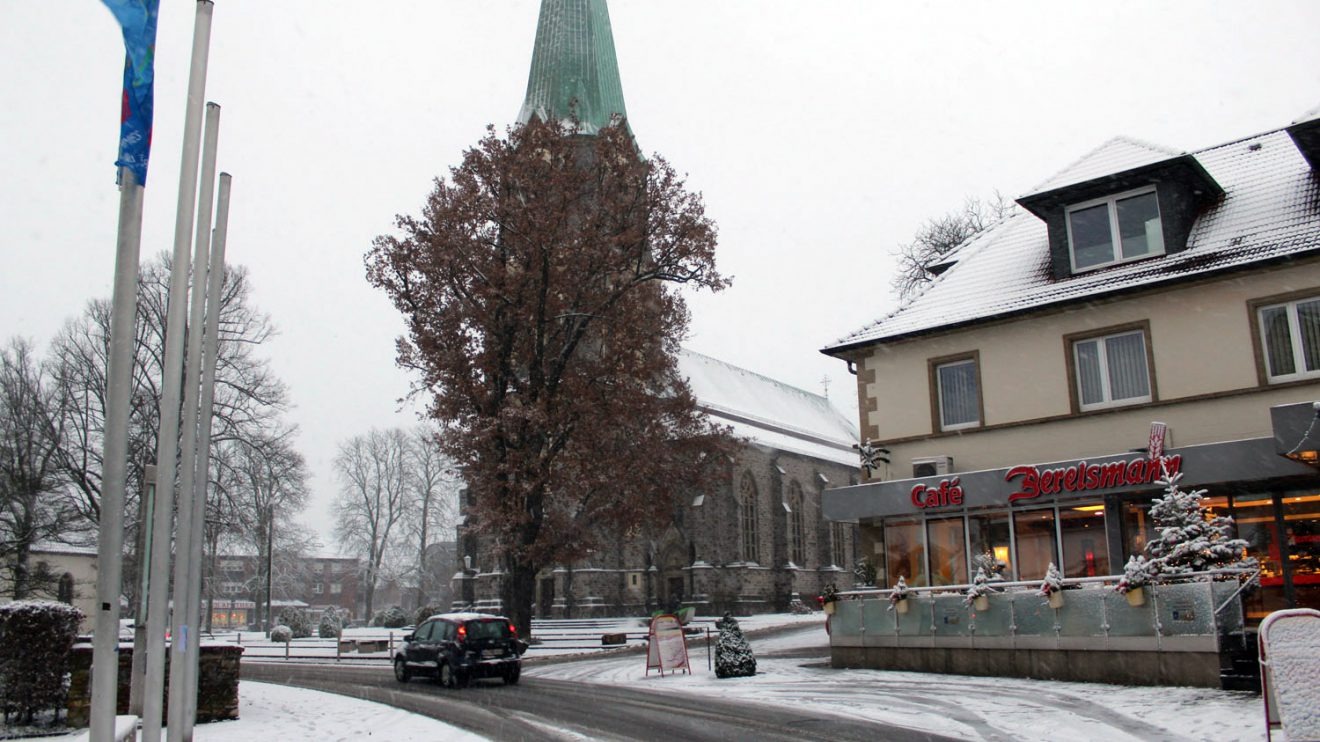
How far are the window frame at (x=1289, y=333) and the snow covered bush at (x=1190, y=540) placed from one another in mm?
2791

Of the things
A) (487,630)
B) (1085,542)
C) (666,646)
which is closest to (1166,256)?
(1085,542)

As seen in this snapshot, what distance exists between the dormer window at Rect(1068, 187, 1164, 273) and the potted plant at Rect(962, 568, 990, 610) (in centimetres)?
630

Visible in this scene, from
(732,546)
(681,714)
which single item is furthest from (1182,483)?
(732,546)

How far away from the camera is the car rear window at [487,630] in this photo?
67.2 feet

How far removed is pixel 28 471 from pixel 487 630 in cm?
2447

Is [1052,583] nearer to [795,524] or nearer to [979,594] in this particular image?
[979,594]

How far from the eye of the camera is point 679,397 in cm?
3177

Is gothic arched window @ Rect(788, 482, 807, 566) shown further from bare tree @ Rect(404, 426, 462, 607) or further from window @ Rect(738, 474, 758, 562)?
bare tree @ Rect(404, 426, 462, 607)

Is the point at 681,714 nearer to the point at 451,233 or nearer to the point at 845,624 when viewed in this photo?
the point at 845,624

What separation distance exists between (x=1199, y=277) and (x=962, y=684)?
7.93 metres

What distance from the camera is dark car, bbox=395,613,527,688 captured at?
20234 mm

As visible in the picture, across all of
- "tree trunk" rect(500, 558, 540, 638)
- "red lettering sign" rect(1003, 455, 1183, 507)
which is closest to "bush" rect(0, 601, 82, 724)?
"red lettering sign" rect(1003, 455, 1183, 507)

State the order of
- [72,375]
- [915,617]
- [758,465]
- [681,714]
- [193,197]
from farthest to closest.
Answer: [758,465], [72,375], [915,617], [681,714], [193,197]

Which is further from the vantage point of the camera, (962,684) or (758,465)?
(758,465)
